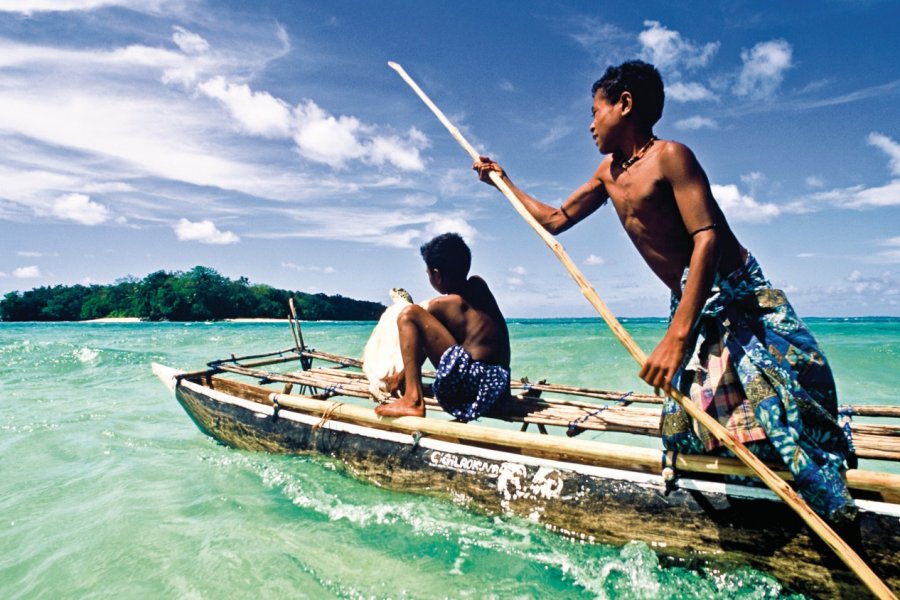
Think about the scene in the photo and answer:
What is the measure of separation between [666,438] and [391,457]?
Result: 181 cm

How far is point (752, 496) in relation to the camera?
2080 mm

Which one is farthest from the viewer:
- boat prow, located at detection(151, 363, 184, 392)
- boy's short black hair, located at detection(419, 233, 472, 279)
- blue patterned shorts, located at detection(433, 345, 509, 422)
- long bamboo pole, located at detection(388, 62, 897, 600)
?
boat prow, located at detection(151, 363, 184, 392)

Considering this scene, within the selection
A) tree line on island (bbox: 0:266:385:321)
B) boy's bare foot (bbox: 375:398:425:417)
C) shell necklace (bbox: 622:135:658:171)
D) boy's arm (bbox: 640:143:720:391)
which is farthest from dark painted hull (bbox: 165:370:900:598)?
tree line on island (bbox: 0:266:385:321)

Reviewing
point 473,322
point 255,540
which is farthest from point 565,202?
point 255,540

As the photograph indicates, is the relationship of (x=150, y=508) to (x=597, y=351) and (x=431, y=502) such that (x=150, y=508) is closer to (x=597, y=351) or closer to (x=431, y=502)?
(x=431, y=502)

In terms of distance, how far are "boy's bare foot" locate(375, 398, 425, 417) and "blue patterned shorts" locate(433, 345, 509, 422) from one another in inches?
6.9

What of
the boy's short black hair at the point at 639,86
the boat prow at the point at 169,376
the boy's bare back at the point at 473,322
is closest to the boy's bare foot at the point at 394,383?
the boy's bare back at the point at 473,322

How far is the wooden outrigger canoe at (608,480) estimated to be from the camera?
1.97 m

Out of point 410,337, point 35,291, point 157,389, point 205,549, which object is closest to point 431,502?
point 410,337

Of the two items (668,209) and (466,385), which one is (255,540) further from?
(668,209)

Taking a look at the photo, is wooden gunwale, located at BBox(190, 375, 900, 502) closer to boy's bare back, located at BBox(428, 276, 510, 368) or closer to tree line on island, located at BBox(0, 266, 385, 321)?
boy's bare back, located at BBox(428, 276, 510, 368)

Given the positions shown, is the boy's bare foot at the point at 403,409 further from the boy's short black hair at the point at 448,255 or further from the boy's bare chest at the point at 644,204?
the boy's bare chest at the point at 644,204

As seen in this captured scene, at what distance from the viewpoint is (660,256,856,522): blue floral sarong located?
185 cm

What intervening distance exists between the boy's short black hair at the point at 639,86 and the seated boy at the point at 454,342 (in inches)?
66.8
